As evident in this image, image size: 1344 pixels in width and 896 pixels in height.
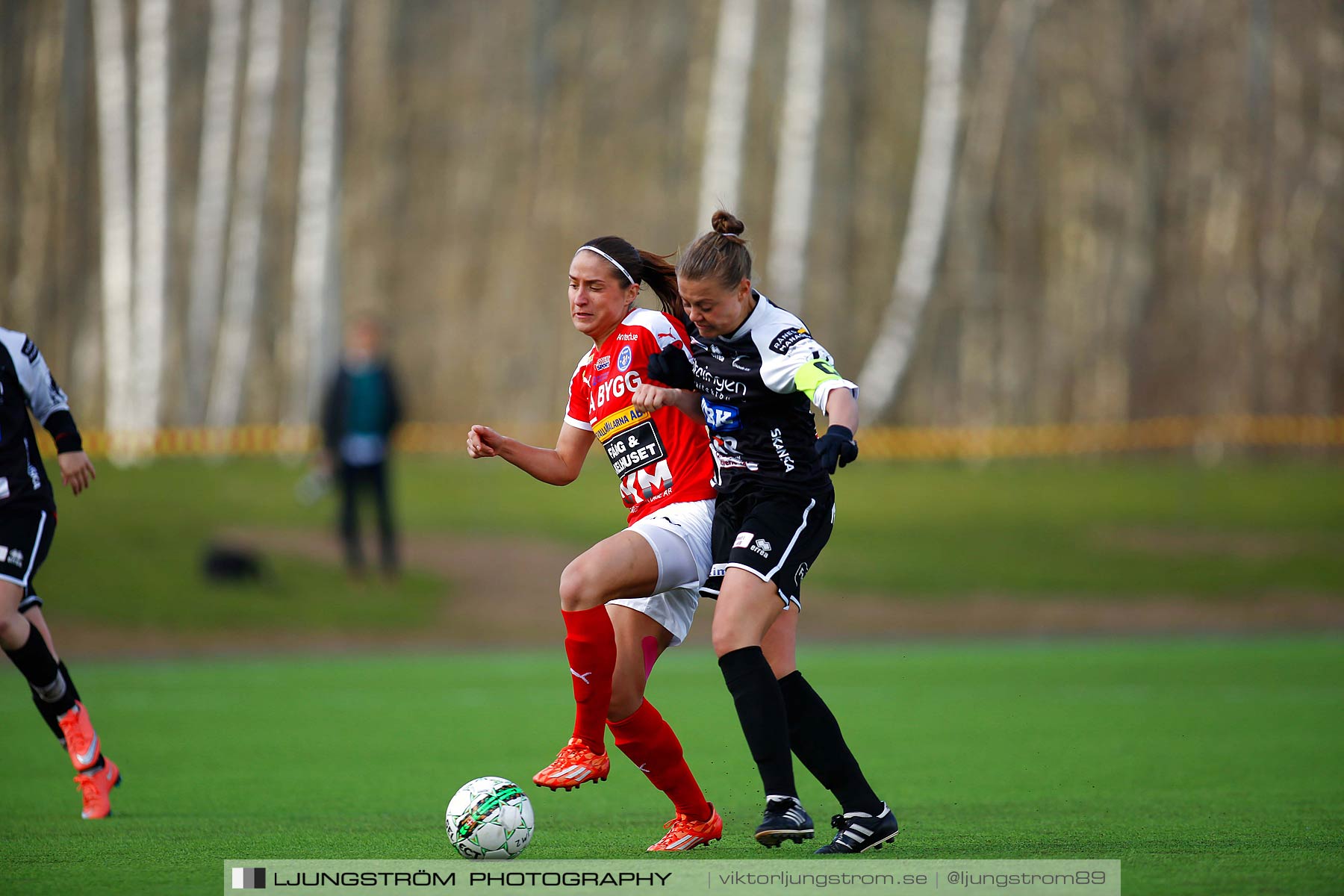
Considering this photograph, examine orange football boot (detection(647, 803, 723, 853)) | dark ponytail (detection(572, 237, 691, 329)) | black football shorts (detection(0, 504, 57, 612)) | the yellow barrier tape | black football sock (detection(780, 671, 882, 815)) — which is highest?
dark ponytail (detection(572, 237, 691, 329))

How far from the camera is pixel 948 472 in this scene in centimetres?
1997

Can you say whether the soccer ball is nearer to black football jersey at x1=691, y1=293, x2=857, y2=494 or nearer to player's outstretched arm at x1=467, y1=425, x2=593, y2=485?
player's outstretched arm at x1=467, y1=425, x2=593, y2=485

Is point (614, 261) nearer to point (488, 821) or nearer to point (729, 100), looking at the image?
point (488, 821)

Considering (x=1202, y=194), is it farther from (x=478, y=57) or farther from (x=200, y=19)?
(x=200, y=19)

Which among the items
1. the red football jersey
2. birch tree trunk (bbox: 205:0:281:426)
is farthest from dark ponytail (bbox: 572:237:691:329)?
birch tree trunk (bbox: 205:0:281:426)

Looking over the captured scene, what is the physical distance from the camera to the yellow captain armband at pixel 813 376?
4.72m

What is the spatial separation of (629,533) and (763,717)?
817 mm

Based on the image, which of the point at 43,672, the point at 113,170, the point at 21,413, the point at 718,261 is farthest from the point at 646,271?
the point at 113,170

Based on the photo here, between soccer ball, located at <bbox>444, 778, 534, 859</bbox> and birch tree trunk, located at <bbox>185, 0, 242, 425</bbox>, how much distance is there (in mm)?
17247

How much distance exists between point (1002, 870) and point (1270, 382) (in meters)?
18.6

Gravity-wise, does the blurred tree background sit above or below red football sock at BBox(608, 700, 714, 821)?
above

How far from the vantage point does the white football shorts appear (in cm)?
520

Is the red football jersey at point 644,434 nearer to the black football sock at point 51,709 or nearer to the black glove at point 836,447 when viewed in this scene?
the black glove at point 836,447

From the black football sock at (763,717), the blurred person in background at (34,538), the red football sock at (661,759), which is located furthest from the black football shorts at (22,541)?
the black football sock at (763,717)
